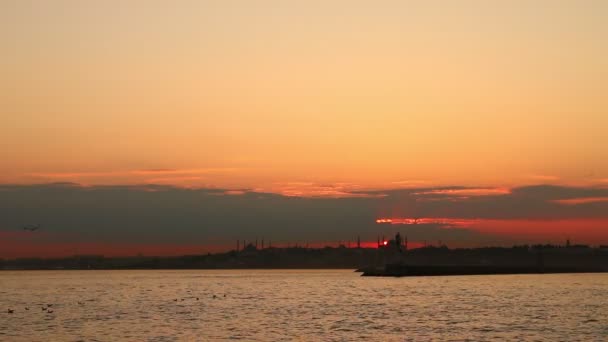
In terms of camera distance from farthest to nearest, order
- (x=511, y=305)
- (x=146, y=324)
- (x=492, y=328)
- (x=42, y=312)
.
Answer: (x=511, y=305)
(x=42, y=312)
(x=146, y=324)
(x=492, y=328)

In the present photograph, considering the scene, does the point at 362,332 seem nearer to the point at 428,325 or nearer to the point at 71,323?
the point at 428,325

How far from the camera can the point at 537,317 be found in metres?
90.6

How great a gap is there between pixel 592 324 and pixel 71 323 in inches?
2019

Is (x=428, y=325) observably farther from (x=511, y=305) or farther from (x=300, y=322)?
(x=511, y=305)

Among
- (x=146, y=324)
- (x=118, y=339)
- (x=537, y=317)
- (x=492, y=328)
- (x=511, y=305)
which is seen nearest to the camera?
(x=118, y=339)

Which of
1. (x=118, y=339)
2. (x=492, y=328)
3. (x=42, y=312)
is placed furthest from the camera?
(x=42, y=312)

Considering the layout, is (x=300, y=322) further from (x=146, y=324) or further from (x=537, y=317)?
(x=537, y=317)

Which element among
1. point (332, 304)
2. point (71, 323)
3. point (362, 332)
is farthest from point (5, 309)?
point (362, 332)

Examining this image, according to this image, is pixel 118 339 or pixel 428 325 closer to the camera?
pixel 118 339

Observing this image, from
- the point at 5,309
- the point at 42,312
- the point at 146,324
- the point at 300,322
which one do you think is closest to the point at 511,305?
the point at 300,322

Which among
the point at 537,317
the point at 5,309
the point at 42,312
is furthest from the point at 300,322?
the point at 5,309

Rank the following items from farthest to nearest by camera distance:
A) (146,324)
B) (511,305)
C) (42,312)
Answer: (511,305)
(42,312)
(146,324)

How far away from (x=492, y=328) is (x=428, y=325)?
628 cm

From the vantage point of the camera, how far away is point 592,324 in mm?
81125
